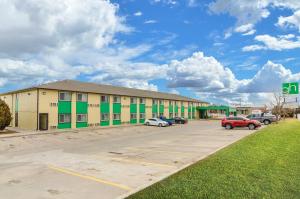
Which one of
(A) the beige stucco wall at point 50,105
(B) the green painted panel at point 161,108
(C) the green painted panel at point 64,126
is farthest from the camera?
(B) the green painted panel at point 161,108

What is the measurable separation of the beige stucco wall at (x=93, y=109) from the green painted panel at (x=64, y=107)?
3554 millimetres

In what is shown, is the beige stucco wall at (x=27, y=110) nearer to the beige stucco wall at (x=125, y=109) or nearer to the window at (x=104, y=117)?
the window at (x=104, y=117)

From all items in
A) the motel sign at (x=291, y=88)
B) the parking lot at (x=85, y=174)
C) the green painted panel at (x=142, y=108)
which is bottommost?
the parking lot at (x=85, y=174)

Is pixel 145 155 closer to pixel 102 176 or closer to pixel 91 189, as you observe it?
pixel 102 176

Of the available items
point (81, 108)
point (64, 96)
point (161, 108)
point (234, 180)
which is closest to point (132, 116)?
point (161, 108)

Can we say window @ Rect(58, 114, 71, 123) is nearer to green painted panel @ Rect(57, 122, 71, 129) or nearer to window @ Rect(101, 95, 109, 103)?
green painted panel @ Rect(57, 122, 71, 129)

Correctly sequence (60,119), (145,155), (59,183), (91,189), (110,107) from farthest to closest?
(110,107) < (60,119) < (145,155) < (59,183) < (91,189)

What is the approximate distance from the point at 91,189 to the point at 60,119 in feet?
96.9

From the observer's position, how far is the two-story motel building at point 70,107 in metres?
35.2

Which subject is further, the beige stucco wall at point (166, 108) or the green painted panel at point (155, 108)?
the beige stucco wall at point (166, 108)

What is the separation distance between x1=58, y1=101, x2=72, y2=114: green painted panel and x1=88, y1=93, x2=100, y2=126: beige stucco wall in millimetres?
3554

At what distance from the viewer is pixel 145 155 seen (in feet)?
52.3

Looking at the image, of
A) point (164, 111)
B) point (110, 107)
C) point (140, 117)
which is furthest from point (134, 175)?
point (164, 111)

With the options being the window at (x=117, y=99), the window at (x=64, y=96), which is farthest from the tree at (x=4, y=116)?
the window at (x=117, y=99)
